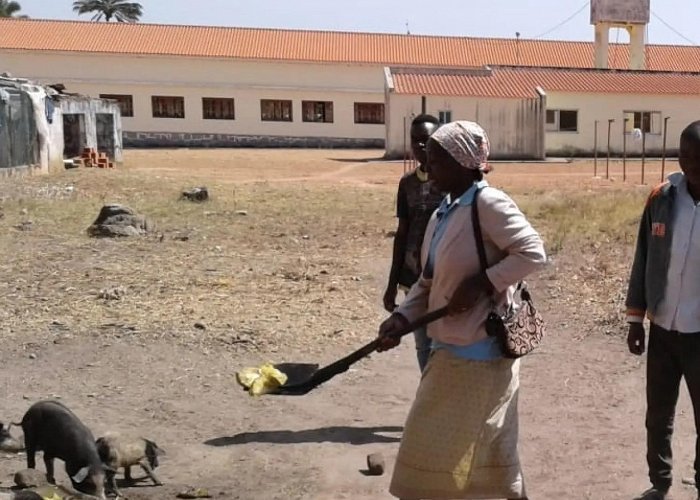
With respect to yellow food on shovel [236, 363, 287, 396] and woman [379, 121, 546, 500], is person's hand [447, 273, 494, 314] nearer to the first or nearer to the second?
woman [379, 121, 546, 500]

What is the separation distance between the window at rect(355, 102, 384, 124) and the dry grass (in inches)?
988

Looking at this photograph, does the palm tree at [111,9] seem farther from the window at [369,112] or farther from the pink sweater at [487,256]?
the pink sweater at [487,256]

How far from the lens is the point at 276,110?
44.8 metres

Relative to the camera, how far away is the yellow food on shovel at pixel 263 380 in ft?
12.5

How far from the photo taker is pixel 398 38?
47438mm

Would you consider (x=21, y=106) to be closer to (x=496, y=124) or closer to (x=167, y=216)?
(x=167, y=216)

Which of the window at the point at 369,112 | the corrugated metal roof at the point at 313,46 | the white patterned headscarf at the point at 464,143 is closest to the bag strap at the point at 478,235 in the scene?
the white patterned headscarf at the point at 464,143

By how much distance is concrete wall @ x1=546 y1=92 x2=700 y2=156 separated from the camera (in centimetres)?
3728

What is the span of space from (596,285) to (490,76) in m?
30.0

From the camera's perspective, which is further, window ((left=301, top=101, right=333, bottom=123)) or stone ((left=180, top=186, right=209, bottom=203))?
window ((left=301, top=101, right=333, bottom=123))

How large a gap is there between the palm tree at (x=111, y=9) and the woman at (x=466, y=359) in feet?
224

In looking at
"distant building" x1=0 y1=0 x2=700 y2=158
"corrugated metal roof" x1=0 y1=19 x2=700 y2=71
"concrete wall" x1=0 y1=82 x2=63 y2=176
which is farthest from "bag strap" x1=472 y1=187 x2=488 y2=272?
"corrugated metal roof" x1=0 y1=19 x2=700 y2=71

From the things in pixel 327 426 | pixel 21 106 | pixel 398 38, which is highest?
pixel 398 38

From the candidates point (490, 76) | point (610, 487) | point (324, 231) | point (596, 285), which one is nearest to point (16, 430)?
point (610, 487)
